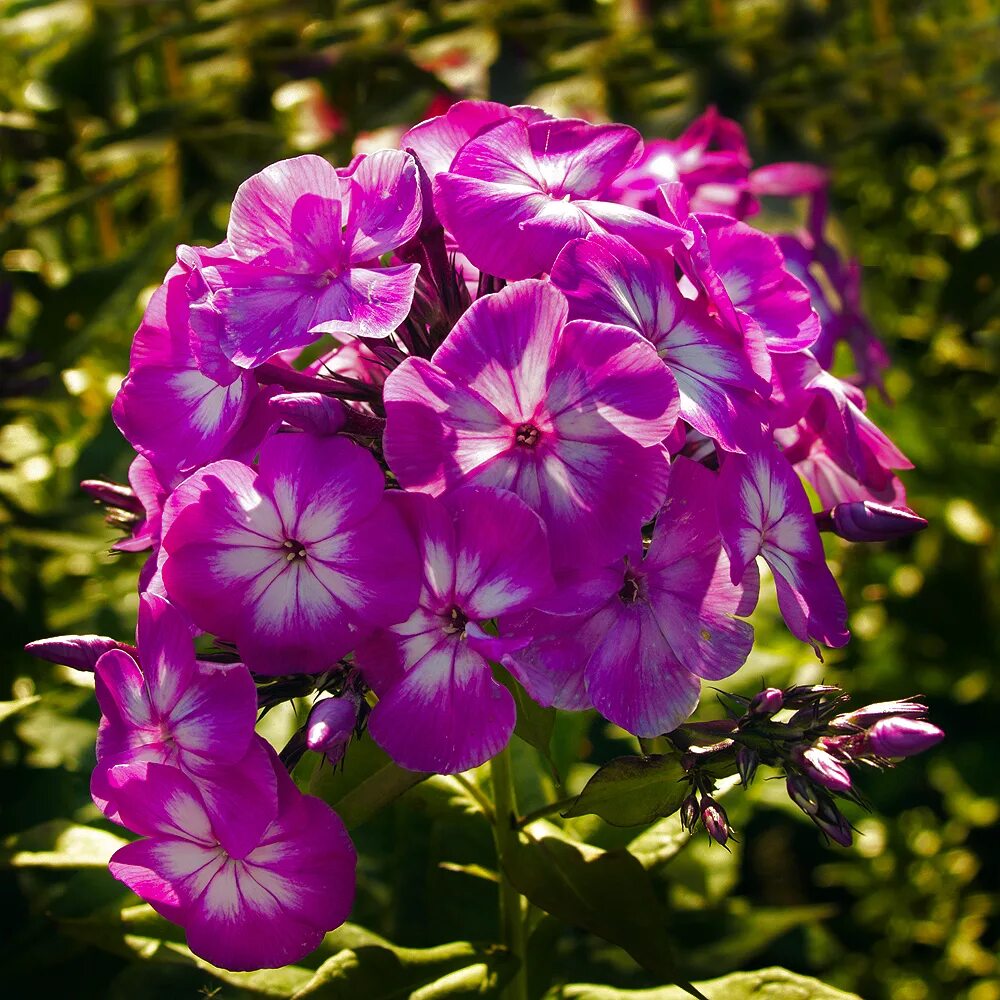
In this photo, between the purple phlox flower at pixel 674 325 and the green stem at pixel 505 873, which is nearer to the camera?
the purple phlox flower at pixel 674 325

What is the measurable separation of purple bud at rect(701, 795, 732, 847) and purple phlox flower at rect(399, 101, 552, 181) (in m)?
0.59

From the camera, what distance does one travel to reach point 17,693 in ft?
5.26

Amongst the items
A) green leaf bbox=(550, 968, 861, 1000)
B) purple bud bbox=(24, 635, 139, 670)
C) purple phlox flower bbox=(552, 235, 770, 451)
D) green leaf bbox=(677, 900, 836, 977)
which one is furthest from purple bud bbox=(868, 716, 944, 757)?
green leaf bbox=(677, 900, 836, 977)

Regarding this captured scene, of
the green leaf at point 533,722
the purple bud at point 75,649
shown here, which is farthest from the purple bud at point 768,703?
the purple bud at point 75,649

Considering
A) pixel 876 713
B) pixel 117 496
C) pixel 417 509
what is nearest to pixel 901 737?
pixel 876 713

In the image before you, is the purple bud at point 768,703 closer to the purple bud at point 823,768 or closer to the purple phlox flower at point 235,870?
the purple bud at point 823,768

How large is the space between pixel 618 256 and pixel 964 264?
1432 millimetres

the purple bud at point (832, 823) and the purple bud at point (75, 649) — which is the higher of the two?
the purple bud at point (75, 649)

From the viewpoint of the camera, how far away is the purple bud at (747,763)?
816 millimetres

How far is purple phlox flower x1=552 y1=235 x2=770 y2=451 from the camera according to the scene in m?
0.86

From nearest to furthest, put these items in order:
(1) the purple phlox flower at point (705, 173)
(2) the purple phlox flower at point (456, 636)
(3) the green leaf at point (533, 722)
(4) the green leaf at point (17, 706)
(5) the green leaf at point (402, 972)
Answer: (2) the purple phlox flower at point (456, 636)
(3) the green leaf at point (533, 722)
(5) the green leaf at point (402, 972)
(4) the green leaf at point (17, 706)
(1) the purple phlox flower at point (705, 173)

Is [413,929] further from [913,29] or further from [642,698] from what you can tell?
[913,29]

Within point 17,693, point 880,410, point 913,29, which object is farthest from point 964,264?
point 17,693

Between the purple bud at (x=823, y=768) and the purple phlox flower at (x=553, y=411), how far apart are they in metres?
0.22
